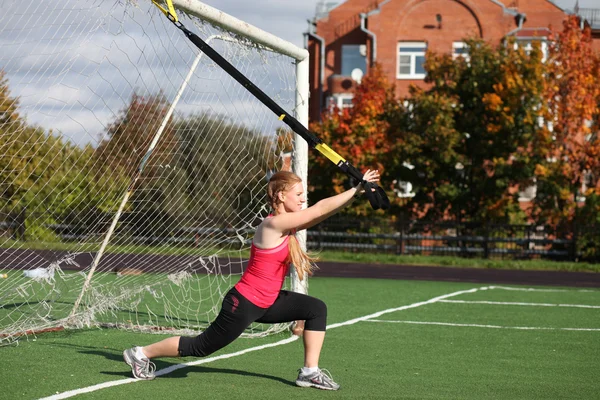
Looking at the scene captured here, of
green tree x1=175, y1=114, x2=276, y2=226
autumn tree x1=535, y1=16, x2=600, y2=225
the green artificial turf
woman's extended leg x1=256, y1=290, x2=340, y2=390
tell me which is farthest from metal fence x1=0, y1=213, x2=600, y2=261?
woman's extended leg x1=256, y1=290, x2=340, y2=390

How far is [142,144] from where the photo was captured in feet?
32.8

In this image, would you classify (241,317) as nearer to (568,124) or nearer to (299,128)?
(299,128)

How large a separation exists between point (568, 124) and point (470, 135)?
142 inches

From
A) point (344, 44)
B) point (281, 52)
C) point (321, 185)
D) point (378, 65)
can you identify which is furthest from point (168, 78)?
point (344, 44)

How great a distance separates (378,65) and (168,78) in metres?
28.2

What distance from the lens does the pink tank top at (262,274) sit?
6699 millimetres

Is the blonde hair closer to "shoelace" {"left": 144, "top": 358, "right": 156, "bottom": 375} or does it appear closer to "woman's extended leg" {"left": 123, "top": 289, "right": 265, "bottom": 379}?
"woman's extended leg" {"left": 123, "top": 289, "right": 265, "bottom": 379}

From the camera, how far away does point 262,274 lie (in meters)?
6.72

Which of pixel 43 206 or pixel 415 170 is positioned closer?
pixel 43 206

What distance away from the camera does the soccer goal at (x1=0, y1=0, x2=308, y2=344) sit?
7906mm

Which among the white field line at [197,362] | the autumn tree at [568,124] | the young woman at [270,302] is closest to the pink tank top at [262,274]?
the young woman at [270,302]

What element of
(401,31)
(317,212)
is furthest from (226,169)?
(401,31)

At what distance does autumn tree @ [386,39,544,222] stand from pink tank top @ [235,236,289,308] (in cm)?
2487

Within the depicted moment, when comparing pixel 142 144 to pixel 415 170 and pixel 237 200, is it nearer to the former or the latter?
pixel 237 200
